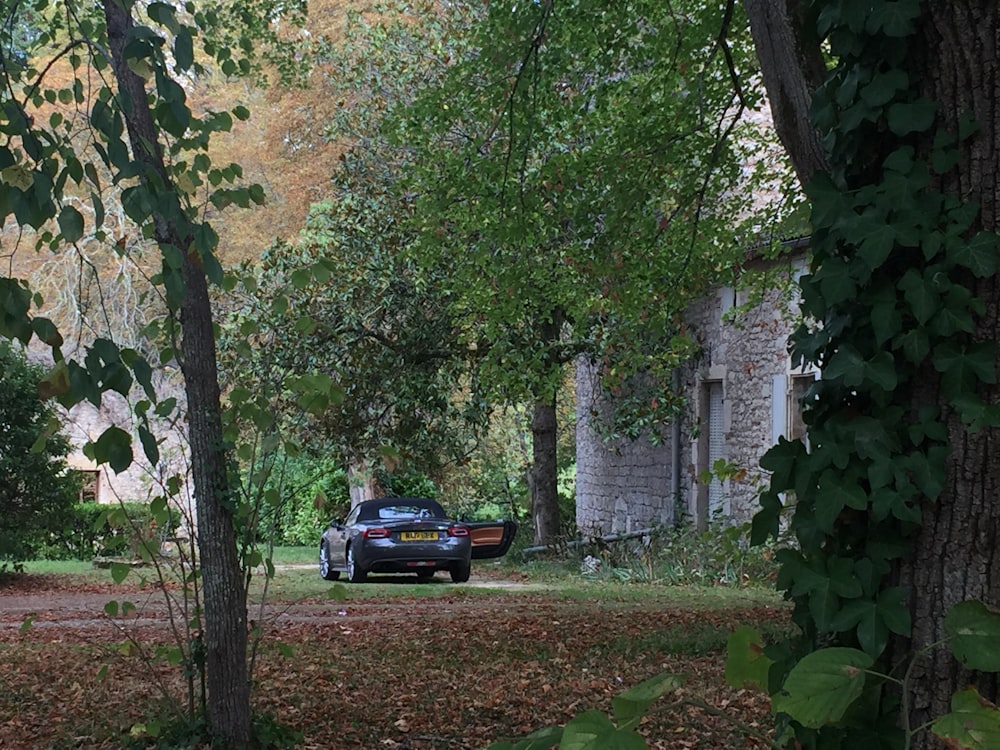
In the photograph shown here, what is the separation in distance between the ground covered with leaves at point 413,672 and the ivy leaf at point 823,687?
228cm

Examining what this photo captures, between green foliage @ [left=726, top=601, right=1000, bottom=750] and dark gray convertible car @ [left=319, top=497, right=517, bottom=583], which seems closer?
green foliage @ [left=726, top=601, right=1000, bottom=750]

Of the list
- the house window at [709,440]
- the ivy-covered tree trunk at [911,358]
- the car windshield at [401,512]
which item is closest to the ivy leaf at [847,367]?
the ivy-covered tree trunk at [911,358]

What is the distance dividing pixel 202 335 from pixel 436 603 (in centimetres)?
791

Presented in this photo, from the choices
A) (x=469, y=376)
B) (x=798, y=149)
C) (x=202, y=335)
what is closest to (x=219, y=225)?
(x=469, y=376)

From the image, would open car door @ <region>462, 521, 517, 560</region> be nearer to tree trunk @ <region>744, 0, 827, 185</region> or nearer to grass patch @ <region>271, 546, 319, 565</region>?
grass patch @ <region>271, 546, 319, 565</region>

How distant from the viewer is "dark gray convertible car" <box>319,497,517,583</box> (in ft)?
51.5

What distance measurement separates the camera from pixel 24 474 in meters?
14.9

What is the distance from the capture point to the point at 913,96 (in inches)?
87.2

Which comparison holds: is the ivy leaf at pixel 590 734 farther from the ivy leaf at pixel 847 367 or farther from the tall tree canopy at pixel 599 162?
the tall tree canopy at pixel 599 162

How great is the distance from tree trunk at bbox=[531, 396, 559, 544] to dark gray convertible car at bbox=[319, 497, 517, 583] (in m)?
3.06

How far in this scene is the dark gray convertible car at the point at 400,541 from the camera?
15.7 m

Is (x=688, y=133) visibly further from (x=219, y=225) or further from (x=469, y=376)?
(x=219, y=225)

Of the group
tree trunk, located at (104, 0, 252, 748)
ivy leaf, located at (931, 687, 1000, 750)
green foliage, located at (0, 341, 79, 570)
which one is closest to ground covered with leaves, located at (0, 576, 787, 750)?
tree trunk, located at (104, 0, 252, 748)

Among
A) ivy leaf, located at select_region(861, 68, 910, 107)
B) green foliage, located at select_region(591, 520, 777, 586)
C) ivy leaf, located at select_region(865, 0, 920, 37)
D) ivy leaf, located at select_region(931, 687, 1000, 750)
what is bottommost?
green foliage, located at select_region(591, 520, 777, 586)
